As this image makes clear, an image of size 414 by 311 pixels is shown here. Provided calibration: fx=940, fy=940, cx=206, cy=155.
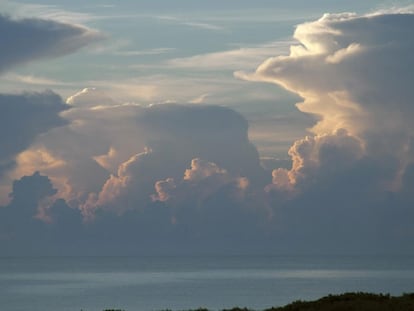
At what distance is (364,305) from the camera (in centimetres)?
5666

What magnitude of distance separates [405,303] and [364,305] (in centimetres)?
265

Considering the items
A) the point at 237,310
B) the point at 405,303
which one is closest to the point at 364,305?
the point at 405,303

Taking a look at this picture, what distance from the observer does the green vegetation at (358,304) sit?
56.3 m

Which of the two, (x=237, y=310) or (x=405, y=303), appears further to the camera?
(x=237, y=310)

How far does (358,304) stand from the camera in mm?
56969

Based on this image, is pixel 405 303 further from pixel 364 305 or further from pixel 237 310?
pixel 237 310

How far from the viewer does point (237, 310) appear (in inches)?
2414

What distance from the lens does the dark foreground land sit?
56344mm

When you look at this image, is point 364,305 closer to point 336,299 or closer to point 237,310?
point 336,299

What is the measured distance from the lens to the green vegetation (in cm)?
5634

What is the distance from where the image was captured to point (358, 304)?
56969 millimetres

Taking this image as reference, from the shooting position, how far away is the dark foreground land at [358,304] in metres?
56.3

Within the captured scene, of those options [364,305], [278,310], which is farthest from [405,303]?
[278,310]

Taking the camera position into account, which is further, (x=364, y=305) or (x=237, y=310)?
(x=237, y=310)
